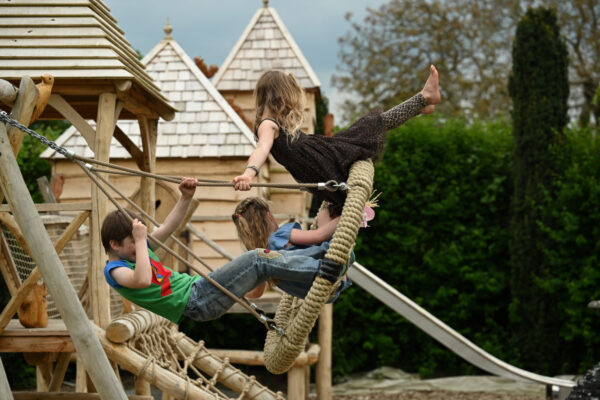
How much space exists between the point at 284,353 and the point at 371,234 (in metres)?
6.61

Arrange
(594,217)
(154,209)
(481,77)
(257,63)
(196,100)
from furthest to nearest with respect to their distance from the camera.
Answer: (481,77) → (257,63) → (196,100) → (594,217) → (154,209)

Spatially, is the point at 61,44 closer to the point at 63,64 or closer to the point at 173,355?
the point at 63,64

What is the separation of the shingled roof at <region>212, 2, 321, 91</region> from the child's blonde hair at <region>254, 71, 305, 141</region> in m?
6.98

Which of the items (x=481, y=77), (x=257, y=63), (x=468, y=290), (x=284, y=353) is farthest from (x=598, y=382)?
(x=481, y=77)

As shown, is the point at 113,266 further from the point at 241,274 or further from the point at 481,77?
the point at 481,77

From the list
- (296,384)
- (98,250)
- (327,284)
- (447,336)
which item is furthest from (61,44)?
(447,336)

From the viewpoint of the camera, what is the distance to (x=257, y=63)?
36.3 feet

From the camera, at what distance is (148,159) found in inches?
239

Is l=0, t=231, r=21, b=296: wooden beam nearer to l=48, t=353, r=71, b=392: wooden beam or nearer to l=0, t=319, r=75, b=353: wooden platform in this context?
l=0, t=319, r=75, b=353: wooden platform

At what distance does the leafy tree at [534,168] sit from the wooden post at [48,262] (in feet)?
22.6

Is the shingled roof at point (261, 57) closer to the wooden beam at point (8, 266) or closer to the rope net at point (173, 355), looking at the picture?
the rope net at point (173, 355)

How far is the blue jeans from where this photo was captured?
3.64 metres

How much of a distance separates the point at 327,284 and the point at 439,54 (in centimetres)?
1795

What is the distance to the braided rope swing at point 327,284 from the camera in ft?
11.2
